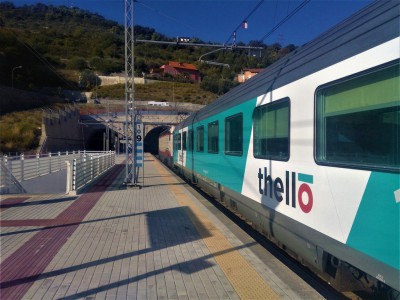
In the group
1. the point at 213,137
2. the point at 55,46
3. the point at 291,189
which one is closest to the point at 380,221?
the point at 291,189

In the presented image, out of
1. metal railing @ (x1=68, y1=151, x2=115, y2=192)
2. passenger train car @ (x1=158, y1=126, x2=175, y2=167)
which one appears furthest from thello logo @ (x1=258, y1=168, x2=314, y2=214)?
passenger train car @ (x1=158, y1=126, x2=175, y2=167)

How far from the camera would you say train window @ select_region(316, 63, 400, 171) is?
144 inches

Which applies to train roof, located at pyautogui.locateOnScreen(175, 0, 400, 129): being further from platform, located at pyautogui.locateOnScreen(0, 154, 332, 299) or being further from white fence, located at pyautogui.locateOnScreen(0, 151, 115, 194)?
white fence, located at pyautogui.locateOnScreen(0, 151, 115, 194)

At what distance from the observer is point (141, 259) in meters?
6.41

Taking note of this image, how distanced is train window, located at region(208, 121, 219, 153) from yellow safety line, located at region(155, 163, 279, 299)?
2.53 metres

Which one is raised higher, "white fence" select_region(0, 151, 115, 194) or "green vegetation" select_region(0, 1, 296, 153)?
"green vegetation" select_region(0, 1, 296, 153)

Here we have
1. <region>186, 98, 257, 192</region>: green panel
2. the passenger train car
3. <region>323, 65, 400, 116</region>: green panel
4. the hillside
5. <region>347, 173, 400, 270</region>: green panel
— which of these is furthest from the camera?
the hillside

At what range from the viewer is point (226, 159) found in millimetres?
10102

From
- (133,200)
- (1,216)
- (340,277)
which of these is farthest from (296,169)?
(133,200)

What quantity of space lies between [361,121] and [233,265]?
2902 millimetres

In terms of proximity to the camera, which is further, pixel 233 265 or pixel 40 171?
pixel 40 171

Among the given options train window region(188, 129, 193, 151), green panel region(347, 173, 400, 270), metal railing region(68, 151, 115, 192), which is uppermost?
train window region(188, 129, 193, 151)

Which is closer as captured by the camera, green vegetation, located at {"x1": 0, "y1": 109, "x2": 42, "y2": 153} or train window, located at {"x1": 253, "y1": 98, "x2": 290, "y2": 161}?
train window, located at {"x1": 253, "y1": 98, "x2": 290, "y2": 161}

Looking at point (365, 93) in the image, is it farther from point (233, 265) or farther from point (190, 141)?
point (190, 141)
